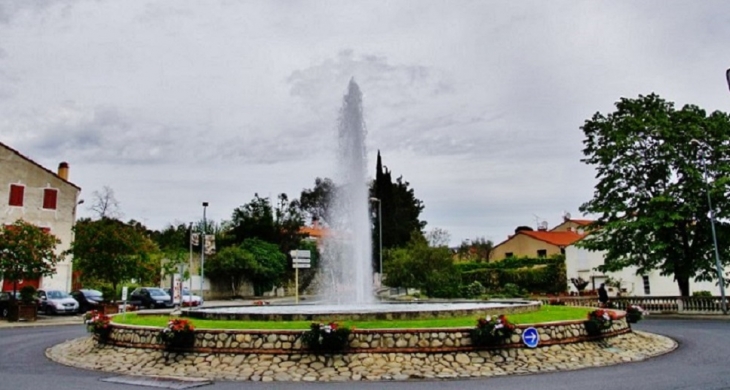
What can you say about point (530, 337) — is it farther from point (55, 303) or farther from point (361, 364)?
point (55, 303)

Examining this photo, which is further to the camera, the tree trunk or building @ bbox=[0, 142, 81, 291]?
building @ bbox=[0, 142, 81, 291]

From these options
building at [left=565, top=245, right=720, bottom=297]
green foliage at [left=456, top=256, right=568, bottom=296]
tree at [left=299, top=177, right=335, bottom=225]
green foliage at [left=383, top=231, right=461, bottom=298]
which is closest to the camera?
green foliage at [left=383, top=231, right=461, bottom=298]

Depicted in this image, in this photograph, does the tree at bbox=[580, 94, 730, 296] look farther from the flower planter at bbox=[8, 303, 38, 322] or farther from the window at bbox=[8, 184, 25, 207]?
the window at bbox=[8, 184, 25, 207]

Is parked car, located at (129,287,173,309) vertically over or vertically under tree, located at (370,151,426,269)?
under

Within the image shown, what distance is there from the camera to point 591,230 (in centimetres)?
3378

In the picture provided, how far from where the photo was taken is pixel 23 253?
30984 millimetres

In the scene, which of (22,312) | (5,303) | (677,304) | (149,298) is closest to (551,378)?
(677,304)

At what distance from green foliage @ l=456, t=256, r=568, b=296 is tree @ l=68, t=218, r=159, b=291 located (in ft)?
90.4

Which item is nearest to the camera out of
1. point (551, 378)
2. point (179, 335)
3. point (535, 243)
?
point (551, 378)

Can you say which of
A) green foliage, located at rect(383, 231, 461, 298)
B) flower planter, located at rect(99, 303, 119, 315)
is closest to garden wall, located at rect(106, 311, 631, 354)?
flower planter, located at rect(99, 303, 119, 315)

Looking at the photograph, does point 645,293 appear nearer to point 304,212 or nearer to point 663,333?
point 663,333

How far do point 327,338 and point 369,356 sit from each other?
1.01m

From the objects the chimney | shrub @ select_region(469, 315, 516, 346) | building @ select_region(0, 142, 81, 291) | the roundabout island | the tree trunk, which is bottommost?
the roundabout island

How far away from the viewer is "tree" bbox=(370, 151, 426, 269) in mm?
70625
